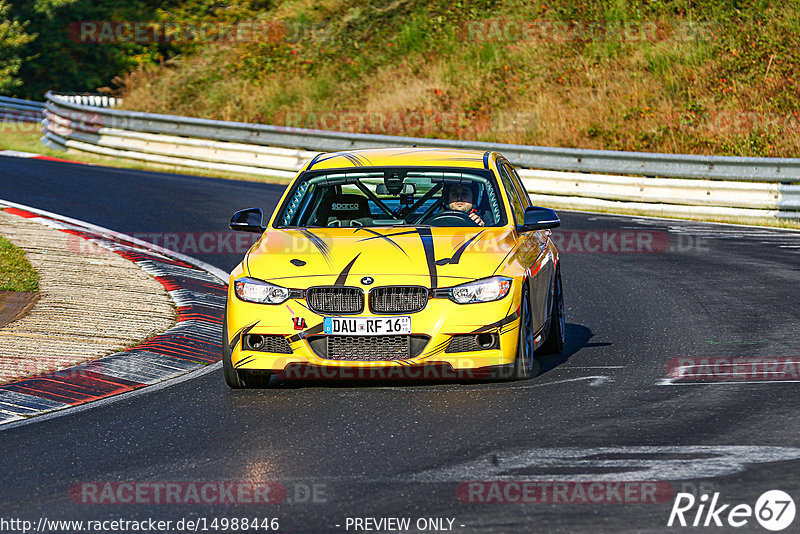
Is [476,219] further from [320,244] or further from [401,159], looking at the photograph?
[320,244]

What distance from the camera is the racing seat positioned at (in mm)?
A: 9414

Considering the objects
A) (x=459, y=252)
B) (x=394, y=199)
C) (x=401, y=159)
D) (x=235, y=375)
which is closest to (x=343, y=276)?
(x=459, y=252)

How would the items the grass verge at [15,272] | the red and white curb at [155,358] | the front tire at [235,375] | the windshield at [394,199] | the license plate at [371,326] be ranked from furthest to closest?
the grass verge at [15,272] → the windshield at [394,199] → the red and white curb at [155,358] → the front tire at [235,375] → the license plate at [371,326]

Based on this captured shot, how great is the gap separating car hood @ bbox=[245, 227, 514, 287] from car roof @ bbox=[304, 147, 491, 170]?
0.89 metres

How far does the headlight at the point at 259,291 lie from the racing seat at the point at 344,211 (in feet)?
4.00

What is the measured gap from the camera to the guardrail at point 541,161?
19984 mm

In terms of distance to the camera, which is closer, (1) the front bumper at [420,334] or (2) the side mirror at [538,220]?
(1) the front bumper at [420,334]

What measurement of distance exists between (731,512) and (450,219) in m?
4.28

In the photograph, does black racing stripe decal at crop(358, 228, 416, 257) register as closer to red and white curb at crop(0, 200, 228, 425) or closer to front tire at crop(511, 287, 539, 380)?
front tire at crop(511, 287, 539, 380)

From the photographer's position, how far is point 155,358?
9797 millimetres

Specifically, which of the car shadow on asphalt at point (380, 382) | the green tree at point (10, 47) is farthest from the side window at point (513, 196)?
the green tree at point (10, 47)

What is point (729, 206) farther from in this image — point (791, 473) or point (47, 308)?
point (791, 473)

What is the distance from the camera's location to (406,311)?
801cm

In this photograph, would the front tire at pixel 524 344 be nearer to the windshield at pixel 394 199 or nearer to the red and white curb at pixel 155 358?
the windshield at pixel 394 199
